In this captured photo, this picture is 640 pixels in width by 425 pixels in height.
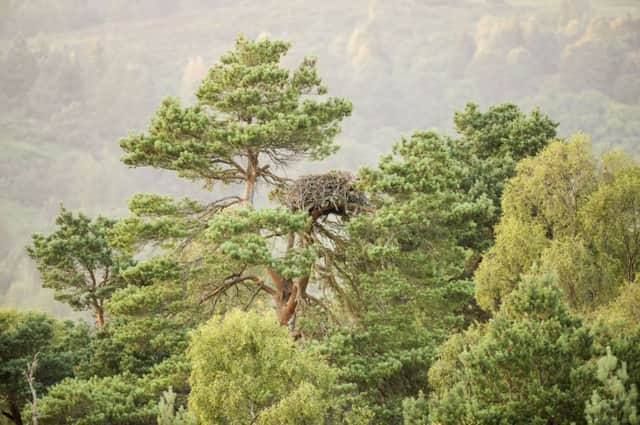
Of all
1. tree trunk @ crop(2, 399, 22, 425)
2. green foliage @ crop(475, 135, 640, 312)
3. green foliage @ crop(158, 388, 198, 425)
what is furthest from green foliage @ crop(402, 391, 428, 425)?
tree trunk @ crop(2, 399, 22, 425)

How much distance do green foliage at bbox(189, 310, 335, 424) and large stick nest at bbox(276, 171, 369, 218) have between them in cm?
666

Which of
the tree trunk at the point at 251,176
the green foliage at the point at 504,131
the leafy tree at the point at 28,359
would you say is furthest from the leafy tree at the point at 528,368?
the green foliage at the point at 504,131

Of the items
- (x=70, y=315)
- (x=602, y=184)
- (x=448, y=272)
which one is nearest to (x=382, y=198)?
(x=448, y=272)

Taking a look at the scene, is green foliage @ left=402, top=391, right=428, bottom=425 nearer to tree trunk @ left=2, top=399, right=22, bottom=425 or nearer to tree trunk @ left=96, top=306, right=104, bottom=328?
A: tree trunk @ left=96, top=306, right=104, bottom=328

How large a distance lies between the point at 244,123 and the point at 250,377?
40.2 feet

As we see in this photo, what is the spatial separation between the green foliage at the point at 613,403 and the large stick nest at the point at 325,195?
11660 millimetres

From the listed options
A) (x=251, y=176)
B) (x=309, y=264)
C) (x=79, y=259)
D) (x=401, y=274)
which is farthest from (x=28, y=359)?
(x=401, y=274)

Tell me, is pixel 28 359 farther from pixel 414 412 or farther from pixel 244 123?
pixel 414 412

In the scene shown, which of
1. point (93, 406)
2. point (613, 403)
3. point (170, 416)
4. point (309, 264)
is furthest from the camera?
point (309, 264)

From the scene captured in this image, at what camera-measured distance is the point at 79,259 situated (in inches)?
1246

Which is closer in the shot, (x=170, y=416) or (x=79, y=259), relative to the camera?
(x=170, y=416)

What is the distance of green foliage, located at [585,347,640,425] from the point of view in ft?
51.2

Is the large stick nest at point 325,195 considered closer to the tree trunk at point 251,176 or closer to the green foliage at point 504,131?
the tree trunk at point 251,176

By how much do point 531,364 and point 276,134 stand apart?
12.5 m
